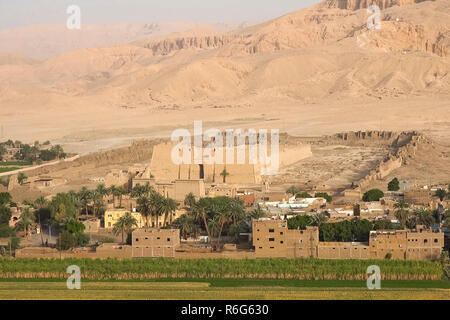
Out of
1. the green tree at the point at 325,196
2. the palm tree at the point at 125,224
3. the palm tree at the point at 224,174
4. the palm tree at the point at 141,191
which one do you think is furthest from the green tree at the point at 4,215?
the green tree at the point at 325,196

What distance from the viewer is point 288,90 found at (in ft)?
447

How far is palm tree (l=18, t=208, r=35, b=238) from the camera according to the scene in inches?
1806

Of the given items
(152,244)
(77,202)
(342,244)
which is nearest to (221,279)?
(152,244)

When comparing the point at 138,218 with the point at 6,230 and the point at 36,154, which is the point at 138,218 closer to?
the point at 6,230

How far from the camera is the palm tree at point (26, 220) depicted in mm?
45875

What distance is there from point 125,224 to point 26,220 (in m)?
5.03

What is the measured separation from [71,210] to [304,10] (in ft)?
490

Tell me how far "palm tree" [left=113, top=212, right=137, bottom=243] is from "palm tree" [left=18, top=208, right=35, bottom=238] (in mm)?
4147

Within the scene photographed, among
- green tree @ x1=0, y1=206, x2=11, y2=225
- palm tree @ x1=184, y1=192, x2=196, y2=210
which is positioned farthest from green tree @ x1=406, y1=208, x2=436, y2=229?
green tree @ x1=0, y1=206, x2=11, y2=225

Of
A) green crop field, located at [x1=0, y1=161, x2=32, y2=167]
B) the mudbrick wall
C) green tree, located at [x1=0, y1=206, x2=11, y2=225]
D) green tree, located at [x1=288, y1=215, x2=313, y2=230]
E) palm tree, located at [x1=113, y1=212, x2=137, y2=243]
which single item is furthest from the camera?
green crop field, located at [x1=0, y1=161, x2=32, y2=167]

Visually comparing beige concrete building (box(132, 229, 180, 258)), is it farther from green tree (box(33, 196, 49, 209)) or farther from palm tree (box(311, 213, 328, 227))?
green tree (box(33, 196, 49, 209))

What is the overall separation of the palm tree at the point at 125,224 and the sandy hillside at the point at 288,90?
42.5 m

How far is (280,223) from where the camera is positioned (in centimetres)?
4016
